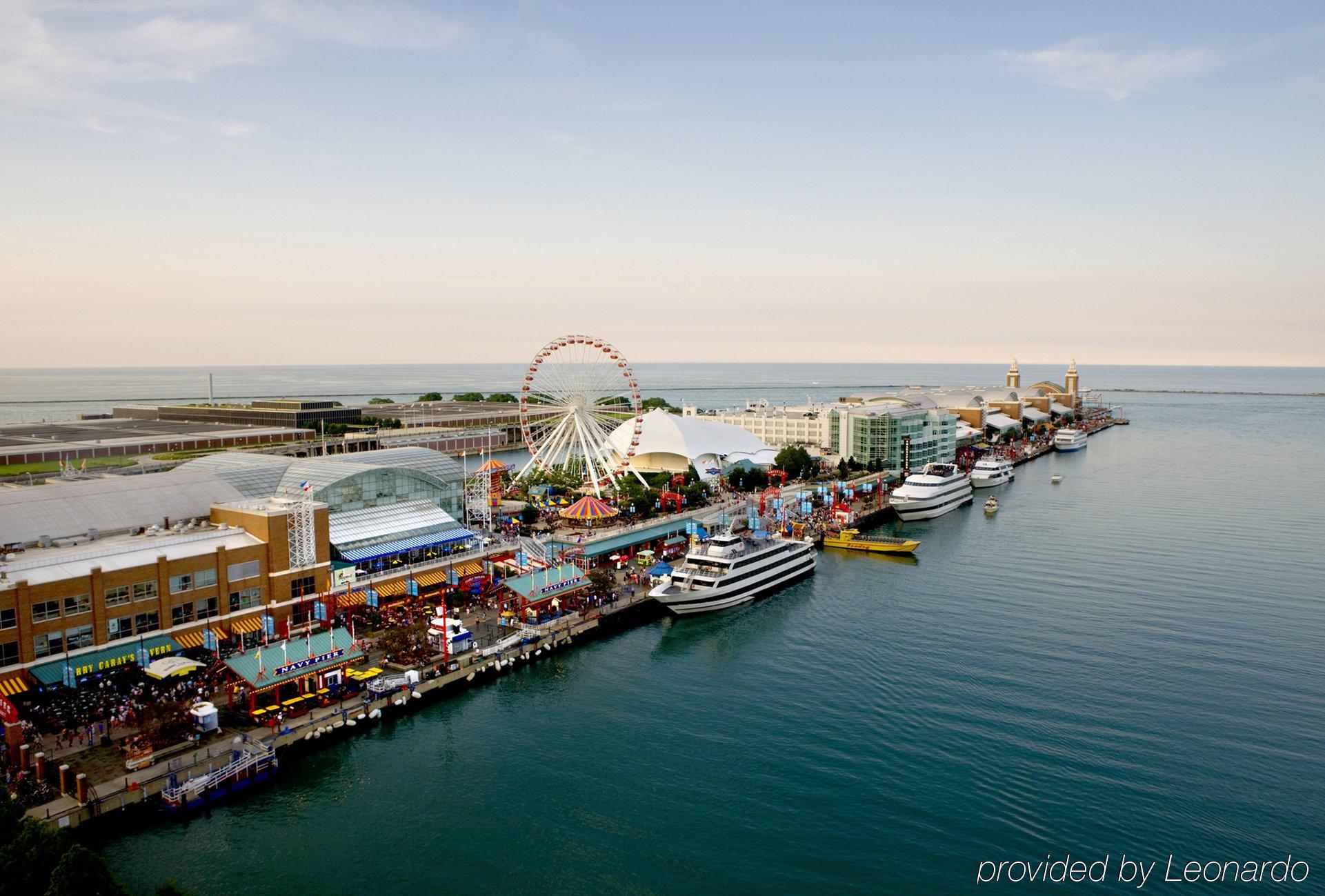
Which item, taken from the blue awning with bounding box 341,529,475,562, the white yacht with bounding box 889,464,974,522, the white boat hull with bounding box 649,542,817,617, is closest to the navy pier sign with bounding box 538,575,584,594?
the white boat hull with bounding box 649,542,817,617

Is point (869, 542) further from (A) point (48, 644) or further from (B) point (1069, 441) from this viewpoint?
(B) point (1069, 441)

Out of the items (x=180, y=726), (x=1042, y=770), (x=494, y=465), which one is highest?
(x=494, y=465)

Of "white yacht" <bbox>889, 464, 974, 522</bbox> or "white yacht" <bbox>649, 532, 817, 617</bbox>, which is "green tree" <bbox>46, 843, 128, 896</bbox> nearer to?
"white yacht" <bbox>649, 532, 817, 617</bbox>

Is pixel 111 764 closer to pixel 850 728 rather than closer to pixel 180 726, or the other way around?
pixel 180 726

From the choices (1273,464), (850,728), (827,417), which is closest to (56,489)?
(850,728)

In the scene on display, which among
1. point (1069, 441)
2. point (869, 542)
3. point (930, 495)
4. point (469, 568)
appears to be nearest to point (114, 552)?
point (469, 568)
